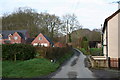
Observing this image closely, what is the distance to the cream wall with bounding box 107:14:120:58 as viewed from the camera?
63.4 ft

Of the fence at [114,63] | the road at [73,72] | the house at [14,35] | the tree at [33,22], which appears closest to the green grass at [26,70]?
the road at [73,72]

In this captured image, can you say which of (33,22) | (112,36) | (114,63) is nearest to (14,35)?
(33,22)

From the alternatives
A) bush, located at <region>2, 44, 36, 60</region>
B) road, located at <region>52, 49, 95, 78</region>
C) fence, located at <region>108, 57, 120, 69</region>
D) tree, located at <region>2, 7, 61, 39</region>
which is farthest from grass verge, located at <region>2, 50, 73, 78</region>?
tree, located at <region>2, 7, 61, 39</region>

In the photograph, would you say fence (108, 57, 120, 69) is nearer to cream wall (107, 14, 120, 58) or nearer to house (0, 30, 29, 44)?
cream wall (107, 14, 120, 58)

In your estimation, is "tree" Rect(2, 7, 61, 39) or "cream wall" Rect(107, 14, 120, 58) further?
"tree" Rect(2, 7, 61, 39)

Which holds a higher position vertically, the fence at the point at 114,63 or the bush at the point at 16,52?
the bush at the point at 16,52

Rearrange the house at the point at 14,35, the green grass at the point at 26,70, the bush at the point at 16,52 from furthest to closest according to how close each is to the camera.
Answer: the house at the point at 14,35 → the bush at the point at 16,52 → the green grass at the point at 26,70

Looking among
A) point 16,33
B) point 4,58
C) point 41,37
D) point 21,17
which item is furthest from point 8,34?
point 4,58

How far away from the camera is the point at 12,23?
56.6 m

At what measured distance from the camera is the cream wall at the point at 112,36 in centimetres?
1931

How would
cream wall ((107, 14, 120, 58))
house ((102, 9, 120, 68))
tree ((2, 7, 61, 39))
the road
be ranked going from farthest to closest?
1. tree ((2, 7, 61, 39))
2. cream wall ((107, 14, 120, 58))
3. house ((102, 9, 120, 68))
4. the road

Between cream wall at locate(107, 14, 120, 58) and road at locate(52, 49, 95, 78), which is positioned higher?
cream wall at locate(107, 14, 120, 58)

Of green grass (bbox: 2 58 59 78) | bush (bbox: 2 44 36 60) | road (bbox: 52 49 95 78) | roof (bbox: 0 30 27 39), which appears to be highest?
roof (bbox: 0 30 27 39)

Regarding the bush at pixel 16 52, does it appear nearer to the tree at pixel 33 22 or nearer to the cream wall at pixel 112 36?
the cream wall at pixel 112 36
